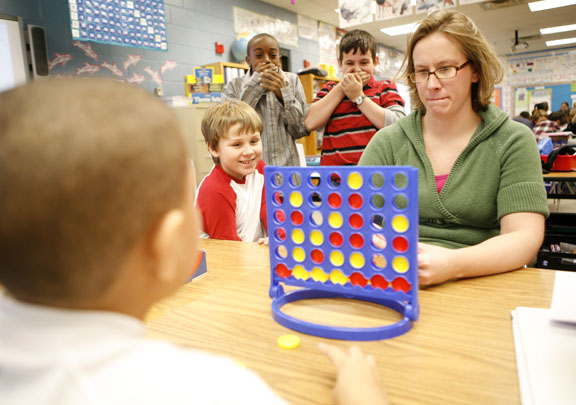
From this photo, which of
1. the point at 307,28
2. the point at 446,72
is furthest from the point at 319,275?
the point at 307,28

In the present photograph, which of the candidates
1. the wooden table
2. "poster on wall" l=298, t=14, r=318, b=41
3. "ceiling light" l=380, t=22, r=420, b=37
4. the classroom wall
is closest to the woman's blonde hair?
the wooden table

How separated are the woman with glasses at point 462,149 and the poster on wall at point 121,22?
274cm

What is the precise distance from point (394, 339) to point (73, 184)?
1.73 feet

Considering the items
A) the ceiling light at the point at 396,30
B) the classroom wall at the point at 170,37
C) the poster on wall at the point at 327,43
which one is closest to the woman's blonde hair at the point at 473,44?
the classroom wall at the point at 170,37

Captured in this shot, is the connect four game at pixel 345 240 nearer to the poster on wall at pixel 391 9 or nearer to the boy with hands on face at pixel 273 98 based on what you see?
the boy with hands on face at pixel 273 98

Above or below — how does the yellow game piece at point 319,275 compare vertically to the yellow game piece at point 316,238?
below

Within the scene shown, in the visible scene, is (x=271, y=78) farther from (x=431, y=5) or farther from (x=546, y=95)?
(x=546, y=95)

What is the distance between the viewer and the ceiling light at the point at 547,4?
584 cm

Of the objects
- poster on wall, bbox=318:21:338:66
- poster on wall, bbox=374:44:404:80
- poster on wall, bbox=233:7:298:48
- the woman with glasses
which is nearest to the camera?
the woman with glasses

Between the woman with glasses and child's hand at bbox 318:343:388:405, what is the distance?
0.60 metres

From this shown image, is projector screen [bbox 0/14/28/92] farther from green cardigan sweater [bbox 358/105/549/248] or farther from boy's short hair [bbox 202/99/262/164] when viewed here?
green cardigan sweater [bbox 358/105/549/248]

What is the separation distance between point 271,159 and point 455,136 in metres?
1.14

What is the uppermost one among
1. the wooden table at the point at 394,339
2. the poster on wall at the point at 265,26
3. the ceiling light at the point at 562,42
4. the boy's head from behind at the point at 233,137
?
the ceiling light at the point at 562,42

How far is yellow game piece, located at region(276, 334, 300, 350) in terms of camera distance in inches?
25.7
